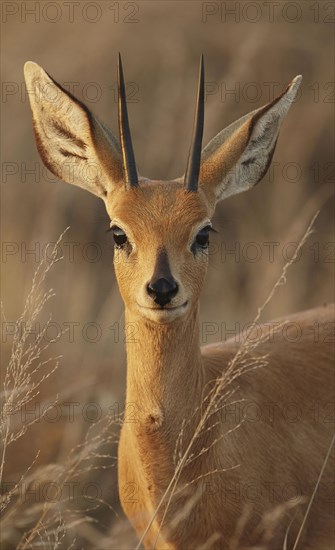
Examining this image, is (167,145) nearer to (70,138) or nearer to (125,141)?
(70,138)

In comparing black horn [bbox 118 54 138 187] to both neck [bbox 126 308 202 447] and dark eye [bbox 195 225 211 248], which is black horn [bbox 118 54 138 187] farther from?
→ neck [bbox 126 308 202 447]

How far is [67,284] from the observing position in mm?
10586

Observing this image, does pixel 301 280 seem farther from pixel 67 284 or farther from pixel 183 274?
pixel 183 274

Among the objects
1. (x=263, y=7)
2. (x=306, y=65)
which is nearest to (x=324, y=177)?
(x=306, y=65)

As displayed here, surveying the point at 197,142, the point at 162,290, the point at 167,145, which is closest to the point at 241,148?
the point at 197,142

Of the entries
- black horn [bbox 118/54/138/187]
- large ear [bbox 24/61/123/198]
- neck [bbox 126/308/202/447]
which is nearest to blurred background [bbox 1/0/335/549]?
large ear [bbox 24/61/123/198]

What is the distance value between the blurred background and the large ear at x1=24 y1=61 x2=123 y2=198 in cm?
305

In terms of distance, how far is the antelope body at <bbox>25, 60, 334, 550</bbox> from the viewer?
210 inches

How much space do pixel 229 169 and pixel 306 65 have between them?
7.01 metres

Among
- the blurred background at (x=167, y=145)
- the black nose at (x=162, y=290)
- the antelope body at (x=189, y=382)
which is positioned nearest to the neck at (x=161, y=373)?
the antelope body at (x=189, y=382)

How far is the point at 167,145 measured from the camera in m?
11.8

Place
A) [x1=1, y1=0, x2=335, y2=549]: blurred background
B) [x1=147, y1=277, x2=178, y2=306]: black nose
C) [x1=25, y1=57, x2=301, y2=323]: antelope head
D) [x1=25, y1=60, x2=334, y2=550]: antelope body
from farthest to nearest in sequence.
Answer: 1. [x1=1, y1=0, x2=335, y2=549]: blurred background
2. [x1=25, y1=60, x2=334, y2=550]: antelope body
3. [x1=25, y1=57, x2=301, y2=323]: antelope head
4. [x1=147, y1=277, x2=178, y2=306]: black nose

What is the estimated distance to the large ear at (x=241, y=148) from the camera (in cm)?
579

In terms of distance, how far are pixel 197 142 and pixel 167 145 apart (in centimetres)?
637
